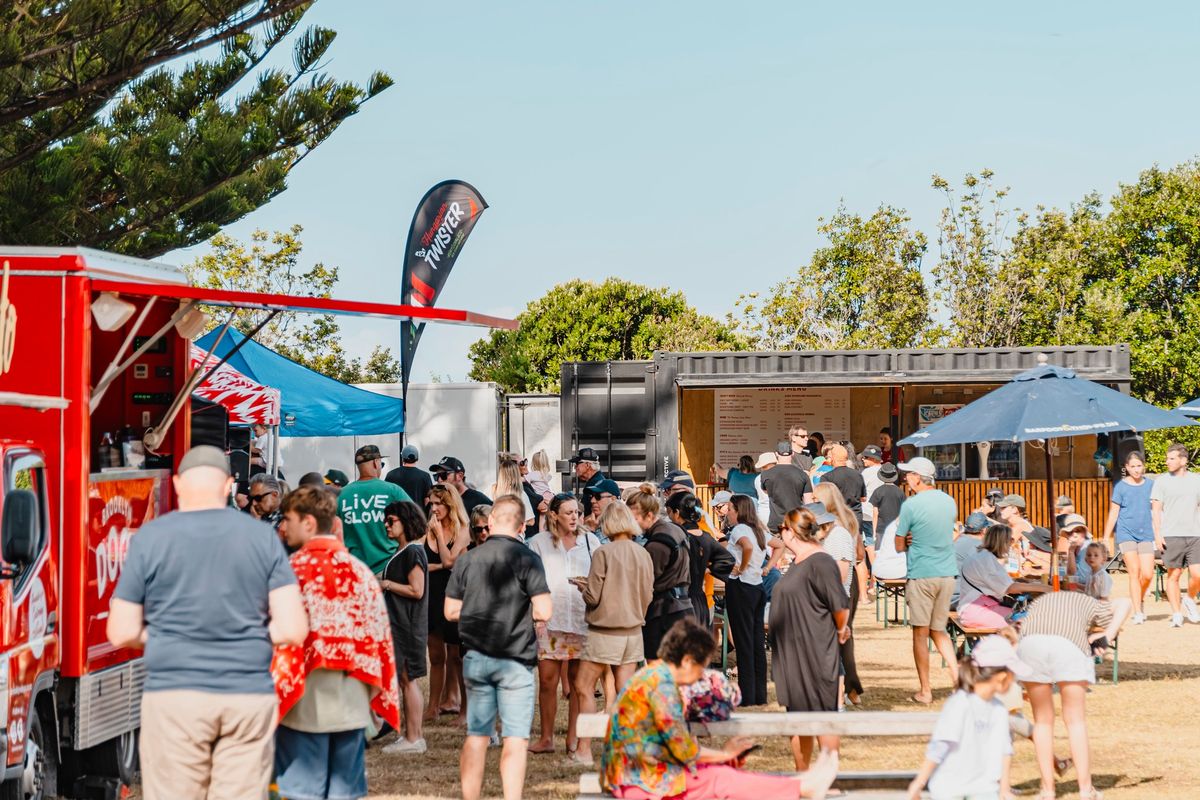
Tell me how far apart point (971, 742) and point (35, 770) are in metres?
4.02

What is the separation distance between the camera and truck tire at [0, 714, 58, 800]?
20.2 ft

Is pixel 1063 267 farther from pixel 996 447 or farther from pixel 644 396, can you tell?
pixel 644 396

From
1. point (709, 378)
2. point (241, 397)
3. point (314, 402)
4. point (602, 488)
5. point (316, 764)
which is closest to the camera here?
point (316, 764)

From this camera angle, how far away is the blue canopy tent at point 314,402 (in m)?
14.6

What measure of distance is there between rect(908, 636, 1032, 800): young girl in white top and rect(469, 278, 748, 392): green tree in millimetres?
40751

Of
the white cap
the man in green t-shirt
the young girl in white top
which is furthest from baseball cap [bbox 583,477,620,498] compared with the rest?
the young girl in white top

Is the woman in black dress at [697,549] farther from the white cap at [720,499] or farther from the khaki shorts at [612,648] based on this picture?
the white cap at [720,499]

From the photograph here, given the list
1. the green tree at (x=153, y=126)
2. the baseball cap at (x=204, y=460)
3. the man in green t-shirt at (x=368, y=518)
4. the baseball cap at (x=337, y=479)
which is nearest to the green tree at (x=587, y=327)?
the green tree at (x=153, y=126)

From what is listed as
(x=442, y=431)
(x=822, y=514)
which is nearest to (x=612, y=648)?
(x=822, y=514)

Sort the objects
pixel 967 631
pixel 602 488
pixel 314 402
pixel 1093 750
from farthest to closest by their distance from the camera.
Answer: pixel 314 402, pixel 602 488, pixel 967 631, pixel 1093 750

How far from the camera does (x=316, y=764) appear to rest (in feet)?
17.9

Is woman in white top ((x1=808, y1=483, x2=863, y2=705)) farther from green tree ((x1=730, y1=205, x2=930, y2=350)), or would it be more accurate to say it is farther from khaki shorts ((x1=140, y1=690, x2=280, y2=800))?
green tree ((x1=730, y1=205, x2=930, y2=350))

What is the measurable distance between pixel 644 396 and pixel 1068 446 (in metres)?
7.09

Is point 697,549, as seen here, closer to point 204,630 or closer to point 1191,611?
point 204,630
